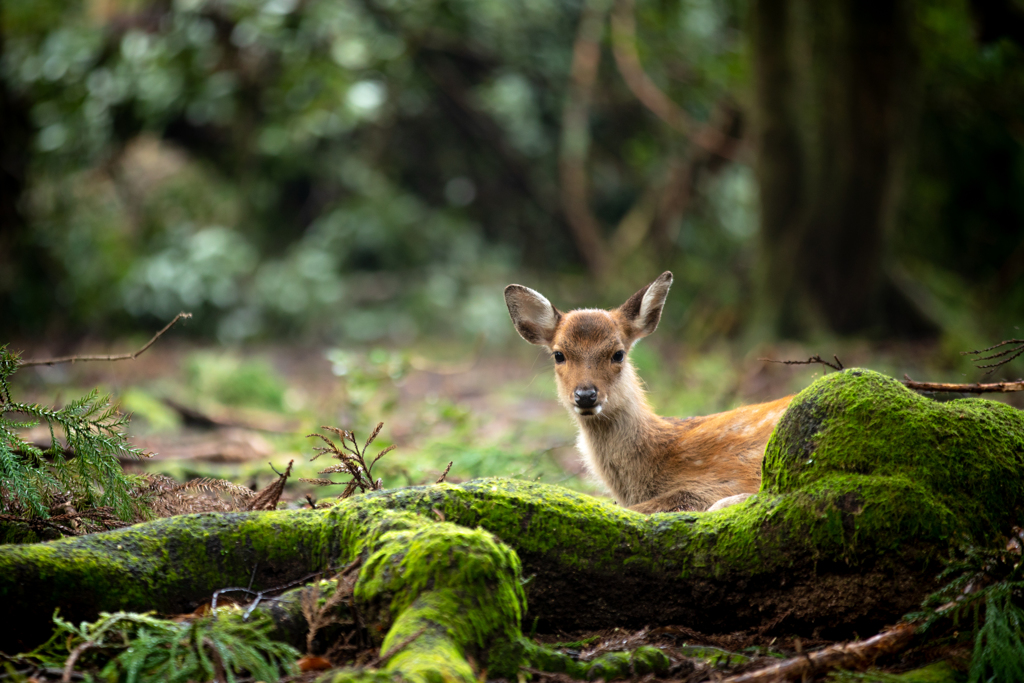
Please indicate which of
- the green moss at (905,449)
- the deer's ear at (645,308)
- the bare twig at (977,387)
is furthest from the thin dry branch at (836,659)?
the deer's ear at (645,308)

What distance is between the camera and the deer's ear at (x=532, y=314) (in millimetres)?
5527

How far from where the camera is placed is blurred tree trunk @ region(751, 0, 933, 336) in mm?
10133

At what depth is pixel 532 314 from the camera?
5.61 metres

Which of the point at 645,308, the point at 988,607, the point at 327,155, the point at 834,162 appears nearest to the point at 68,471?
the point at 645,308

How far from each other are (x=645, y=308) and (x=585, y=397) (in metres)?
0.88

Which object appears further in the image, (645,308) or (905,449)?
(645,308)

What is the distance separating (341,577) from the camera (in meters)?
2.79

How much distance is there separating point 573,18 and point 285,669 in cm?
1522

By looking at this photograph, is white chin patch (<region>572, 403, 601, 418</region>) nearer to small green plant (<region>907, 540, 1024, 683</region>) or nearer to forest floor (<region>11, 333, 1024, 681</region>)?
forest floor (<region>11, 333, 1024, 681</region>)

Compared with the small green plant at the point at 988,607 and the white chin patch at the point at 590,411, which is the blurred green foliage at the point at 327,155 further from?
the small green plant at the point at 988,607

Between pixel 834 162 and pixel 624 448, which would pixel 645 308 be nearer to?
pixel 624 448

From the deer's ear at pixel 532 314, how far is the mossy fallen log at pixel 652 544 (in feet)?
7.77

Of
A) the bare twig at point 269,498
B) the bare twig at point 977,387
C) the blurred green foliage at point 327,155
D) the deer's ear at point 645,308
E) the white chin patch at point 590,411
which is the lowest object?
the white chin patch at point 590,411

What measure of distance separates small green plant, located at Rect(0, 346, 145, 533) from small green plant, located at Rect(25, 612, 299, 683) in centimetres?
90
